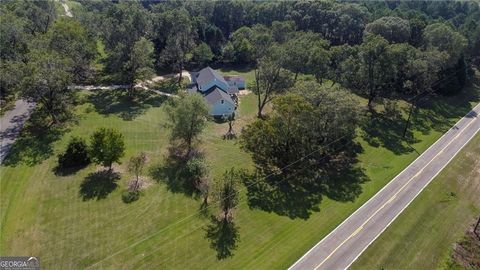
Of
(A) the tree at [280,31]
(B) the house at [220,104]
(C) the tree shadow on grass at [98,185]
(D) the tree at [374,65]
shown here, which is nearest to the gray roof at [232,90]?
(B) the house at [220,104]

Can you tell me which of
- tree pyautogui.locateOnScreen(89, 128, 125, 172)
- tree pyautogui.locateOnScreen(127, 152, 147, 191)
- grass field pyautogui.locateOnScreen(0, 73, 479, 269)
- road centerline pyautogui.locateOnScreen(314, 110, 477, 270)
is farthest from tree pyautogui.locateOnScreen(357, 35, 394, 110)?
tree pyautogui.locateOnScreen(89, 128, 125, 172)

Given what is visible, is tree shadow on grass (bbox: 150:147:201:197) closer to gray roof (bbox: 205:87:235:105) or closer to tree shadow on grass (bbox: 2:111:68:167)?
tree shadow on grass (bbox: 2:111:68:167)

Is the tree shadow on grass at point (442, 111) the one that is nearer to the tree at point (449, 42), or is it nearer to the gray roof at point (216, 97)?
the tree at point (449, 42)

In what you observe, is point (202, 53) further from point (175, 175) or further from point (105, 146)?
point (105, 146)

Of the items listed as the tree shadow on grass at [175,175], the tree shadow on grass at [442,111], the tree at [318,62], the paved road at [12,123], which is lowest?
the tree shadow on grass at [442,111]

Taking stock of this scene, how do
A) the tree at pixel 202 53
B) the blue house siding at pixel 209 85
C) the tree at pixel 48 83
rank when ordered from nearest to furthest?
the tree at pixel 48 83 → the blue house siding at pixel 209 85 → the tree at pixel 202 53

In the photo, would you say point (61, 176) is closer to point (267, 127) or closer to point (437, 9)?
point (267, 127)
